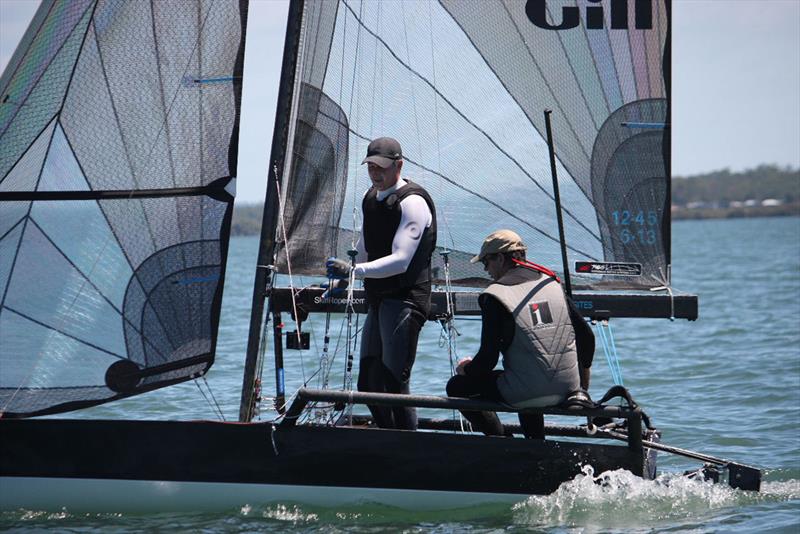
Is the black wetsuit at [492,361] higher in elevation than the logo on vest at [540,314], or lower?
lower

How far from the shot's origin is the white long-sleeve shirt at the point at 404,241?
5566 mm

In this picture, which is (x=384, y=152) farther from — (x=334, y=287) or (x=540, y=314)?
(x=540, y=314)

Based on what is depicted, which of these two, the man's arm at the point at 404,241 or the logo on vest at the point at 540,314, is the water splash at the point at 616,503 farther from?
the man's arm at the point at 404,241

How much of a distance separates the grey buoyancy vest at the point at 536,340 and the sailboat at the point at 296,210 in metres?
0.13

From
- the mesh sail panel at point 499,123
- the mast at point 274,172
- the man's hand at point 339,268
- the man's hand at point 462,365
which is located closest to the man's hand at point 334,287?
the man's hand at point 339,268

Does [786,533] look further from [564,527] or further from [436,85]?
[436,85]

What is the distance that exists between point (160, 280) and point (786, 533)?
3190 millimetres

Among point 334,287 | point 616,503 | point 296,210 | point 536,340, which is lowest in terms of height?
point 616,503

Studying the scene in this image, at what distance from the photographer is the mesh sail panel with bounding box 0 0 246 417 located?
5789mm

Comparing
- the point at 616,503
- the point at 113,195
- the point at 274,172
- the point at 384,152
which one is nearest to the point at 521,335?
the point at 616,503

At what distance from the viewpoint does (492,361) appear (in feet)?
18.0

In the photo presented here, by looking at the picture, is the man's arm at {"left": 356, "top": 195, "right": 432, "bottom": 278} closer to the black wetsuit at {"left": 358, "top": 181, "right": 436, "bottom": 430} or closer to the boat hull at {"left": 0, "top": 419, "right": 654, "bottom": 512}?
the black wetsuit at {"left": 358, "top": 181, "right": 436, "bottom": 430}

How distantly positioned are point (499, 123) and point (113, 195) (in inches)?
86.1

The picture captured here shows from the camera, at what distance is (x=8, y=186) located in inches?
228
